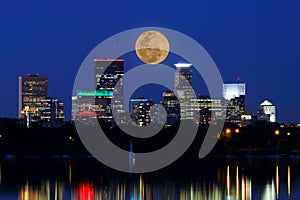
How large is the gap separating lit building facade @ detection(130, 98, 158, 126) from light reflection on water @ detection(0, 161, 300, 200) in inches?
5042

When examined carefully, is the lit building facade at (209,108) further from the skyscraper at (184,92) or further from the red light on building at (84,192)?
the red light on building at (84,192)

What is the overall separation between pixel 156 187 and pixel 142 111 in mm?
150332

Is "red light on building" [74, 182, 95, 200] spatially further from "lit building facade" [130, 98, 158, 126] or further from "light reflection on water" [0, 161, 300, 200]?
"lit building facade" [130, 98, 158, 126]

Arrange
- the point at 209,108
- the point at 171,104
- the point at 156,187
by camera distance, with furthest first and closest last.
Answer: the point at 209,108
the point at 171,104
the point at 156,187

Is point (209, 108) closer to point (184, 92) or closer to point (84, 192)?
point (184, 92)

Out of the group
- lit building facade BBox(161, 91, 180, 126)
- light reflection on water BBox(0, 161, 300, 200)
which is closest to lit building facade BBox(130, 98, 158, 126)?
lit building facade BBox(161, 91, 180, 126)

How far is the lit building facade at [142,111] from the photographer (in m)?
178

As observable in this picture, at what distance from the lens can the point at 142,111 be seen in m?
187

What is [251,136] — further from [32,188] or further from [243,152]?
[32,188]

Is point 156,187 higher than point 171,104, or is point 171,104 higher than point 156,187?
point 171,104

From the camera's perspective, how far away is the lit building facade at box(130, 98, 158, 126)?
177625 mm

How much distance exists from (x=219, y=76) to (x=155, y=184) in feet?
320

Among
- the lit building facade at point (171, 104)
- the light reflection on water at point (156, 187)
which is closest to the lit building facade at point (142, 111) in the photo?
the lit building facade at point (171, 104)

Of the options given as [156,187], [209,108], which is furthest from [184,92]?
[156,187]
